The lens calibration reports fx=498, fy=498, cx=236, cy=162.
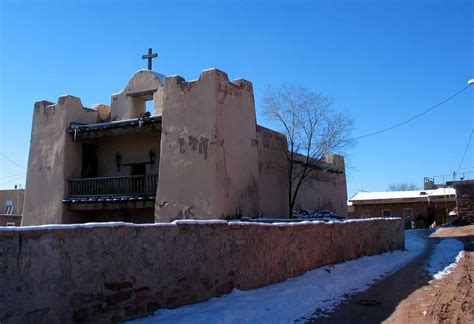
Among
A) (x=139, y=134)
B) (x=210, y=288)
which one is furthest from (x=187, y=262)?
(x=139, y=134)

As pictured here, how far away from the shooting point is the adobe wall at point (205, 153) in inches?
795

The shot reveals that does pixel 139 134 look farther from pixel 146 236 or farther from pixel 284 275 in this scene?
pixel 146 236

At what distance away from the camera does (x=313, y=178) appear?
29.8m

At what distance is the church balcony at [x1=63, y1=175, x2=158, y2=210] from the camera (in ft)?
73.9

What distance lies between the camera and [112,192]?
934 inches

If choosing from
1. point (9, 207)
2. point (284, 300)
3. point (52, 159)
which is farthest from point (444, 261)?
point (9, 207)

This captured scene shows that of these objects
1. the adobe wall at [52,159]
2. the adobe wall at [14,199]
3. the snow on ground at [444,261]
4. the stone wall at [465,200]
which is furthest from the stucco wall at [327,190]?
the adobe wall at [14,199]

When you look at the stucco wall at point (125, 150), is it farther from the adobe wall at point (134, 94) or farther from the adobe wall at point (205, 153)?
the adobe wall at point (205, 153)

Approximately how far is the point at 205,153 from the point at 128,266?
13.4 m

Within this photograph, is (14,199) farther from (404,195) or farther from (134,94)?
(404,195)

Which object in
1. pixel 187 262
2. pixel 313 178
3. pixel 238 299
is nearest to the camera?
pixel 187 262

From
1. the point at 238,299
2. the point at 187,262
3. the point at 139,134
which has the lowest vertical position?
the point at 238,299

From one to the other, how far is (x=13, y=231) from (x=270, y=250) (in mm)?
6235

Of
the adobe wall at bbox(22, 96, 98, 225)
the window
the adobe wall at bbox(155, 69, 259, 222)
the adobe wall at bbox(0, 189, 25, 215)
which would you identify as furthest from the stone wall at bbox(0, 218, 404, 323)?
the window
